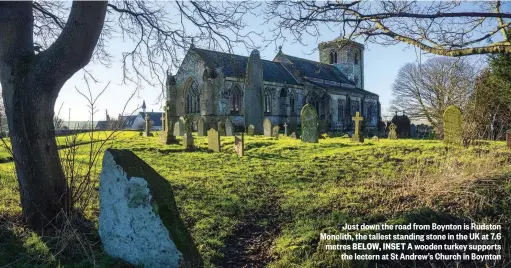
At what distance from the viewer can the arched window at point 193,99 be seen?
31734 mm

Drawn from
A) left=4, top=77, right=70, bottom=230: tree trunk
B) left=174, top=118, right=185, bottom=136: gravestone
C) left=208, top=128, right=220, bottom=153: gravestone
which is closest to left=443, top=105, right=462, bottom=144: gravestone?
left=208, top=128, right=220, bottom=153: gravestone

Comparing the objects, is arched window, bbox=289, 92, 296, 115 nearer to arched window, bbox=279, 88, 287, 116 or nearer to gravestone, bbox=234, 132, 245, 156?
arched window, bbox=279, 88, 287, 116

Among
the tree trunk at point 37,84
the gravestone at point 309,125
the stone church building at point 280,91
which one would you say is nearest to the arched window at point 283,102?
the stone church building at point 280,91

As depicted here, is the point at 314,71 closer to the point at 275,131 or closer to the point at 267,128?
the point at 267,128

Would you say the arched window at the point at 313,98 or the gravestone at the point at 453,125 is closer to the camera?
the gravestone at the point at 453,125

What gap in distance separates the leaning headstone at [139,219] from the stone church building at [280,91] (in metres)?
16.6

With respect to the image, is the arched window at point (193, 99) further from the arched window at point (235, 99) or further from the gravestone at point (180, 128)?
the gravestone at point (180, 128)

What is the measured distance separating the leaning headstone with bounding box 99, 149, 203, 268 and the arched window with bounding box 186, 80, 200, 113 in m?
28.6

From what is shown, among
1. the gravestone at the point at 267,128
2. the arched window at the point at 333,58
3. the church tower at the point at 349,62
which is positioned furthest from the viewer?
the arched window at the point at 333,58

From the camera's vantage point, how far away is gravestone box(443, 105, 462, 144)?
1062cm

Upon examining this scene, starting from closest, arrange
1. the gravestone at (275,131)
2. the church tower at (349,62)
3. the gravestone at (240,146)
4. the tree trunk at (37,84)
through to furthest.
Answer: the tree trunk at (37,84) → the gravestone at (240,146) → the gravestone at (275,131) → the church tower at (349,62)

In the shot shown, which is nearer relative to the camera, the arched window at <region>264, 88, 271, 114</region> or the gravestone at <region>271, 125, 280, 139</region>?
the gravestone at <region>271, 125, 280, 139</region>

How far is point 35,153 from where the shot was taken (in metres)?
3.88

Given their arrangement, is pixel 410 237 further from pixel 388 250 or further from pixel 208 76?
pixel 208 76
